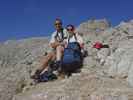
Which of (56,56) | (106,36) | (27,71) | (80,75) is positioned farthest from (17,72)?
(106,36)

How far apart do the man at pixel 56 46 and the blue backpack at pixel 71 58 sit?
1.20 ft

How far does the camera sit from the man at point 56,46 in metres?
18.0

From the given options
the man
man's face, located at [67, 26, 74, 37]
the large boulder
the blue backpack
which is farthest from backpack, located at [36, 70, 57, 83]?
man's face, located at [67, 26, 74, 37]

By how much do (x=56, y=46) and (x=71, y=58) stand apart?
123 cm

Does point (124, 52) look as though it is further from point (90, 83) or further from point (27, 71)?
point (27, 71)

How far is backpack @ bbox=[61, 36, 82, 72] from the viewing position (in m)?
17.6

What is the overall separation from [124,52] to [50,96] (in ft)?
17.3

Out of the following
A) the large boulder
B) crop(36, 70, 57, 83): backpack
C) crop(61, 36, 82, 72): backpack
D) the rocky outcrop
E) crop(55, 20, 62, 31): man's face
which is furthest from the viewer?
the large boulder

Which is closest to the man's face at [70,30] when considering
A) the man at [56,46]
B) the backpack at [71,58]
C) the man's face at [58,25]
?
the man at [56,46]

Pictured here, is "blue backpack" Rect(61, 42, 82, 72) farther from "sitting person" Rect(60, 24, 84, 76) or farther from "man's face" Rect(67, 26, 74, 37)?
"man's face" Rect(67, 26, 74, 37)

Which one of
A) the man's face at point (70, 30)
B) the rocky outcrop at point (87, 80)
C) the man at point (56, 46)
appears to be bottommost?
the rocky outcrop at point (87, 80)

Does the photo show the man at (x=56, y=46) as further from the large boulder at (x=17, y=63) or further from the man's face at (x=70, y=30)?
the large boulder at (x=17, y=63)

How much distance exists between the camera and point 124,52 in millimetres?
18453

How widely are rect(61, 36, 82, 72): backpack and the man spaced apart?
1.18 ft
